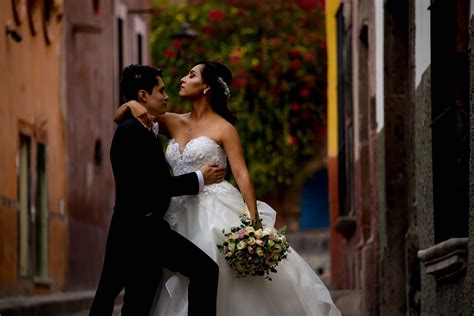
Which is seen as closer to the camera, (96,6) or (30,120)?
(30,120)

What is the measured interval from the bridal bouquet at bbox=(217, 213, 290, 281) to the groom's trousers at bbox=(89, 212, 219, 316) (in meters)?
0.18

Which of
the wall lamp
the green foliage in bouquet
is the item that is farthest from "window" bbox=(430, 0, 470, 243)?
the green foliage in bouquet

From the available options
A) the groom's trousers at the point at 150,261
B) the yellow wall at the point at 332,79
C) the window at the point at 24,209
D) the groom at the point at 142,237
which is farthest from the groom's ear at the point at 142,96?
the yellow wall at the point at 332,79

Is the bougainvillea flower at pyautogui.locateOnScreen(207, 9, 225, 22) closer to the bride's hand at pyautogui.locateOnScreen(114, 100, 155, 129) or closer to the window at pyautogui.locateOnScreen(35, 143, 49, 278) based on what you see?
the window at pyautogui.locateOnScreen(35, 143, 49, 278)

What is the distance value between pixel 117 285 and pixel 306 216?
1388 inches

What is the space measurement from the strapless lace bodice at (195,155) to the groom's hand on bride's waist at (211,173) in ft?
0.20

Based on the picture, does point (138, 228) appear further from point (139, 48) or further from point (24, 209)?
point (139, 48)

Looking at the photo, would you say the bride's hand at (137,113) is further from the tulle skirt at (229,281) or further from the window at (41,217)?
the window at (41,217)

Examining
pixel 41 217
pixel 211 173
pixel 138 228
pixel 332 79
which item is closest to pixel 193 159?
pixel 211 173

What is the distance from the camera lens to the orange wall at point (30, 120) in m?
18.0

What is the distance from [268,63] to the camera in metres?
39.0

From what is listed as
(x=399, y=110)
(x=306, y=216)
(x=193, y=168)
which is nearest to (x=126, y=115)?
(x=193, y=168)

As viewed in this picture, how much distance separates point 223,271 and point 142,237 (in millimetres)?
590

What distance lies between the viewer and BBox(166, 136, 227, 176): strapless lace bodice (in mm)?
9930
